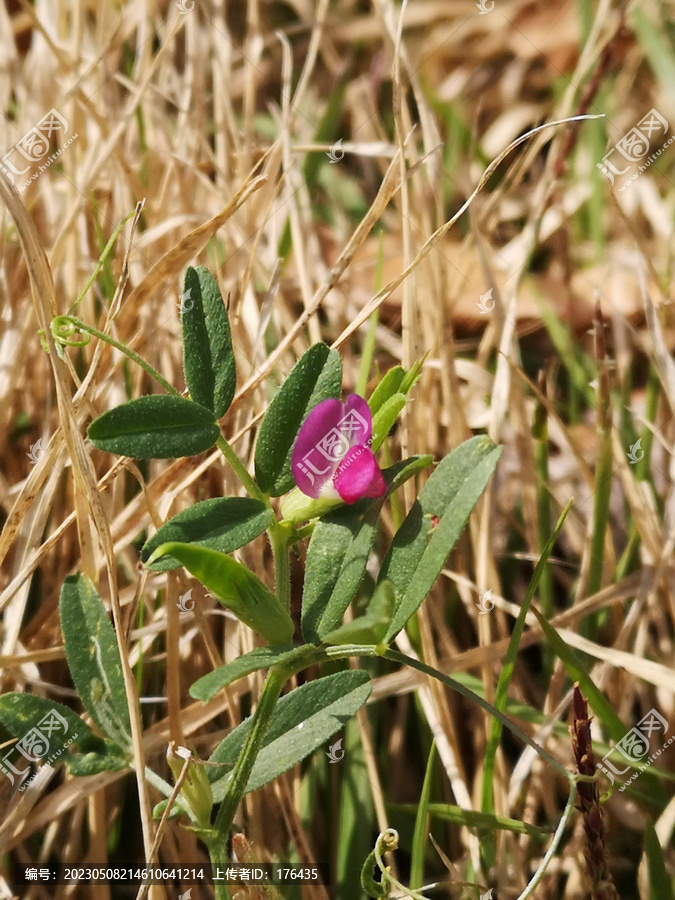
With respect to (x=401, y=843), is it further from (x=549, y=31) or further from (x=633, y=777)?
(x=549, y=31)

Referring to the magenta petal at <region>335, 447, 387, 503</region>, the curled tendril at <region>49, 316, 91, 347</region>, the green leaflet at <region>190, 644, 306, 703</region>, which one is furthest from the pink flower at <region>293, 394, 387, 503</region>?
the curled tendril at <region>49, 316, 91, 347</region>

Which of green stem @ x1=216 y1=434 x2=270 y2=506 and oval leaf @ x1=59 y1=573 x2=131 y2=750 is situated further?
oval leaf @ x1=59 y1=573 x2=131 y2=750

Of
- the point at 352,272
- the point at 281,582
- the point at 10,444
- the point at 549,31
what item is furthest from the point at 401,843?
the point at 549,31

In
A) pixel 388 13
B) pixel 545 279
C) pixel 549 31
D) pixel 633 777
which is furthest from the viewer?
pixel 549 31

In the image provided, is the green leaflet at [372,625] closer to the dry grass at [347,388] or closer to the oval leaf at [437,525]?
the oval leaf at [437,525]

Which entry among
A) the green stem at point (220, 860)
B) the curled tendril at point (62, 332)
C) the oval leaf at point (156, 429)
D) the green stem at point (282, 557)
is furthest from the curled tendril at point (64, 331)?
the green stem at point (220, 860)

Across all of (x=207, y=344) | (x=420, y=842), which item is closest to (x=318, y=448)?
(x=207, y=344)

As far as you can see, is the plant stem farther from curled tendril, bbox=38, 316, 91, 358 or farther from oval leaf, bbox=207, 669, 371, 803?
→ curled tendril, bbox=38, 316, 91, 358
